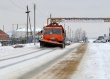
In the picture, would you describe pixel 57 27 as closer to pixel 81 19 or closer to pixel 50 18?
pixel 50 18

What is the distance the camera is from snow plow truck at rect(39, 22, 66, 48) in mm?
36281

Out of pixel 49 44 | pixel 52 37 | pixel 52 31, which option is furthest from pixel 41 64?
pixel 52 31

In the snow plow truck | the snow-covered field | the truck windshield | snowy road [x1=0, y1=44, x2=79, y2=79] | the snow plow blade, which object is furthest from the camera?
the truck windshield

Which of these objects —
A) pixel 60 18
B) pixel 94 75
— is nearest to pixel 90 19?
pixel 60 18

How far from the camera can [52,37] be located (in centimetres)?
3709

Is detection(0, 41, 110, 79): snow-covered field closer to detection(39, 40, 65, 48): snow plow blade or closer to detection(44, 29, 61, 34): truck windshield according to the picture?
detection(39, 40, 65, 48): snow plow blade

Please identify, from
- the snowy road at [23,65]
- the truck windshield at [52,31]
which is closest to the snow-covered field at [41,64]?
the snowy road at [23,65]

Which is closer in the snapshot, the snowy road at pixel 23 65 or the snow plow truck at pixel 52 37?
the snowy road at pixel 23 65

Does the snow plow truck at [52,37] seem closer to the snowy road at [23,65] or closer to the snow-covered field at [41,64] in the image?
the snowy road at [23,65]

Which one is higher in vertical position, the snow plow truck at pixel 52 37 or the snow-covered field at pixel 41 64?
the snow plow truck at pixel 52 37

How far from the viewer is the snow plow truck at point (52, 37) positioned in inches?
1428

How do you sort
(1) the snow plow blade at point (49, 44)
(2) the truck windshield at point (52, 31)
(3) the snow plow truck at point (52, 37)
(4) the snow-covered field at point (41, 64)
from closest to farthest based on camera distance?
(4) the snow-covered field at point (41, 64) → (1) the snow plow blade at point (49, 44) → (3) the snow plow truck at point (52, 37) → (2) the truck windshield at point (52, 31)

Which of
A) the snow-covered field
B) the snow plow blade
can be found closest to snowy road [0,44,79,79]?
the snow-covered field

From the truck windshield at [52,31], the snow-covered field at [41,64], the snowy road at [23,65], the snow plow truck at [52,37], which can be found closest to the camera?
the snow-covered field at [41,64]
